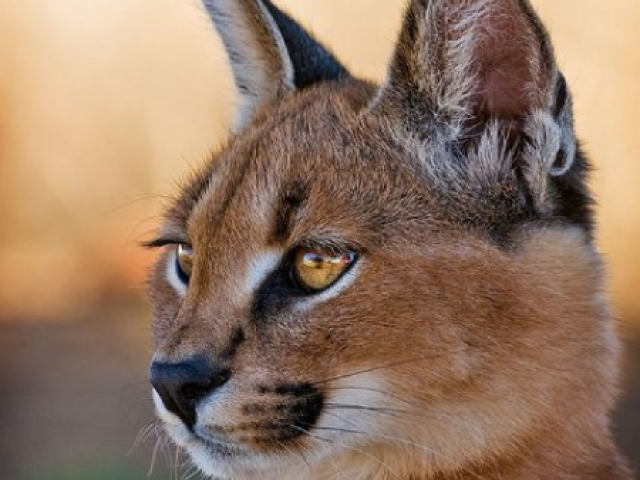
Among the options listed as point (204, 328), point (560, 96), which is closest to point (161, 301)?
point (204, 328)

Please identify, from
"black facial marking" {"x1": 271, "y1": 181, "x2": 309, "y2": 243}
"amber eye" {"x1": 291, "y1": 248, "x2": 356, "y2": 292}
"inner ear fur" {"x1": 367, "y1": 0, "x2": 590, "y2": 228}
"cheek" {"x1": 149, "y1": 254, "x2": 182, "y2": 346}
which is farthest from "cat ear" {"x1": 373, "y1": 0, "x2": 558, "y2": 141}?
"cheek" {"x1": 149, "y1": 254, "x2": 182, "y2": 346}

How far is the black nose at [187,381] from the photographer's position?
298 centimetres

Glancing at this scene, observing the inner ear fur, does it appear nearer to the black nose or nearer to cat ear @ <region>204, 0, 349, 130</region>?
cat ear @ <region>204, 0, 349, 130</region>

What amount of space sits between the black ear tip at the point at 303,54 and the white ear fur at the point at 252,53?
0.03 m

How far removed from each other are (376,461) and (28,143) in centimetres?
526

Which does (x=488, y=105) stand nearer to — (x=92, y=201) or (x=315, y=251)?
(x=315, y=251)

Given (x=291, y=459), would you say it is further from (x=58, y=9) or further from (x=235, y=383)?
(x=58, y=9)

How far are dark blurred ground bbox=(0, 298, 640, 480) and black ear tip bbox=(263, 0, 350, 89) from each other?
131 inches

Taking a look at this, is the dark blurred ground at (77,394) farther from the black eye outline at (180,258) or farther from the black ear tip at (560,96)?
the black ear tip at (560,96)

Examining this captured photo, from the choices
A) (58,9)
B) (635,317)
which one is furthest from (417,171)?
(58,9)

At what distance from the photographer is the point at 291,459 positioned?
3.10m

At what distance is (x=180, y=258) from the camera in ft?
11.7

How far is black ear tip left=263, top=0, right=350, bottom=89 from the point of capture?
3906 mm

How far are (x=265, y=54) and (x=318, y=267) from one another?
1008mm
